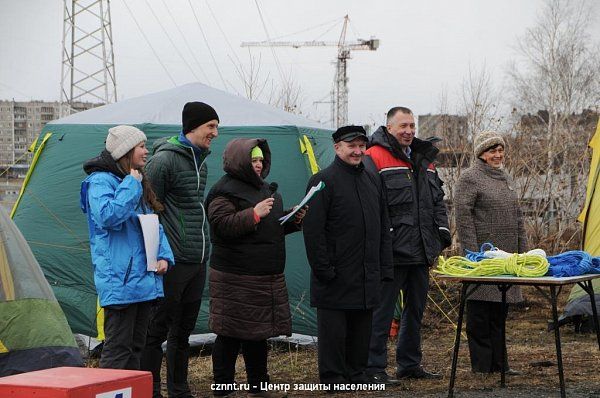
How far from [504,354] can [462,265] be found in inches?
36.8

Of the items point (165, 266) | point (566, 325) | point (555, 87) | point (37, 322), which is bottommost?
point (566, 325)

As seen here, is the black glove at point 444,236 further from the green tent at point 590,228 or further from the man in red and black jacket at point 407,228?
the green tent at point 590,228

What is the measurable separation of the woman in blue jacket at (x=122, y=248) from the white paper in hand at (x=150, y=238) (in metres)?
0.03

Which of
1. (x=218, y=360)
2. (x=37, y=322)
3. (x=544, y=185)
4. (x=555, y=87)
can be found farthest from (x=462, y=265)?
(x=555, y=87)

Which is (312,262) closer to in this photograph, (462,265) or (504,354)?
(462,265)

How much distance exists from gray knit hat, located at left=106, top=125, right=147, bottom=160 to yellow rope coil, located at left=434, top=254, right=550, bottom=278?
2.08 meters

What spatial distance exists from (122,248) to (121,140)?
59 cm

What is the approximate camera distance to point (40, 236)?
310 inches

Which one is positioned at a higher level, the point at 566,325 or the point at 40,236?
the point at 40,236

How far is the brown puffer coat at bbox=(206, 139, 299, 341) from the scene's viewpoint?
18.0 feet

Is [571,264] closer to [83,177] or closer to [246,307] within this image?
[246,307]

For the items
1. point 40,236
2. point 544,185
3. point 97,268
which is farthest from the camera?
point 544,185

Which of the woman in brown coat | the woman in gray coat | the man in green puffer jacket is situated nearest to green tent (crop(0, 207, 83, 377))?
the man in green puffer jacket

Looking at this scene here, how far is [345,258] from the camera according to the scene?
5793mm
